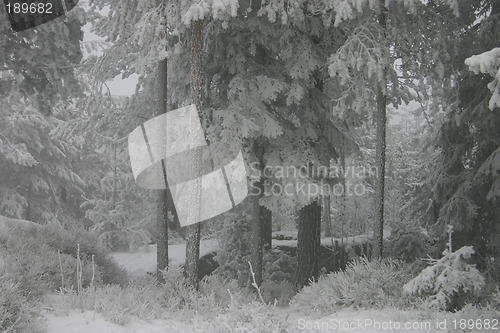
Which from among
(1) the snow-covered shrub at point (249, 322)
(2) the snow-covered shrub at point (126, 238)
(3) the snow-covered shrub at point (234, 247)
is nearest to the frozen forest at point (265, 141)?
(1) the snow-covered shrub at point (249, 322)

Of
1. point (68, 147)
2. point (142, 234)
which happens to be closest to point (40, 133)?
point (68, 147)

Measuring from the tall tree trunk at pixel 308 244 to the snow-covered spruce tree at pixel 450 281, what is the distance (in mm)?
4818

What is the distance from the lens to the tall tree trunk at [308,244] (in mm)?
12656

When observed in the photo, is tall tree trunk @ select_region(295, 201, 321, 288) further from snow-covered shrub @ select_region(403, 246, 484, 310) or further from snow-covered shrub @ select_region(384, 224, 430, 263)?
snow-covered shrub @ select_region(403, 246, 484, 310)

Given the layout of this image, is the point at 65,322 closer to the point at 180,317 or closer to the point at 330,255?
the point at 180,317

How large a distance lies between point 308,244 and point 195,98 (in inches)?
212

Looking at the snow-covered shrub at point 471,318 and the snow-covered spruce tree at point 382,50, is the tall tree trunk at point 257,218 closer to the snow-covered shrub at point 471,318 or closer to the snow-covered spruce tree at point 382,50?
the snow-covered spruce tree at point 382,50

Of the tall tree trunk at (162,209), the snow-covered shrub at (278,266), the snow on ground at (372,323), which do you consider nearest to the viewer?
the snow on ground at (372,323)

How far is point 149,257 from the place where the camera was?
18547 mm

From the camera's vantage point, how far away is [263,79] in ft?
35.9

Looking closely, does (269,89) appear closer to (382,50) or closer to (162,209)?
(382,50)

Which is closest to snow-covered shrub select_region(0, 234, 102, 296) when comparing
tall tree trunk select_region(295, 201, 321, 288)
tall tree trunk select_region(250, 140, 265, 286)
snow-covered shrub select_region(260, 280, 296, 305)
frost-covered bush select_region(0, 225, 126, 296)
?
frost-covered bush select_region(0, 225, 126, 296)

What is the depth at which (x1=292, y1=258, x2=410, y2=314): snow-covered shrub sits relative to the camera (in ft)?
28.3

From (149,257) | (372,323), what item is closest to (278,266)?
(149,257)
